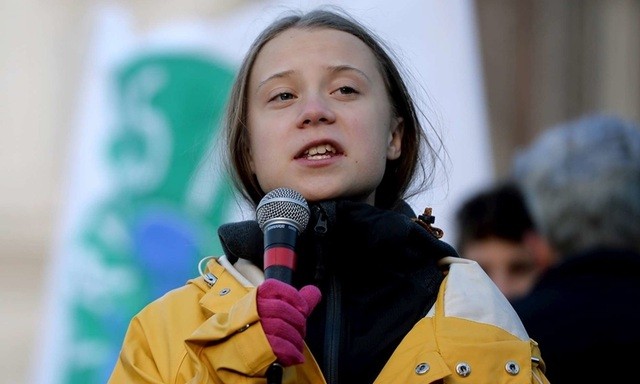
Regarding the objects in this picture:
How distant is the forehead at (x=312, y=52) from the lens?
→ 318 cm

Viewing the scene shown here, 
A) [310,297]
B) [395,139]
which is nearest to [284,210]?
[310,297]

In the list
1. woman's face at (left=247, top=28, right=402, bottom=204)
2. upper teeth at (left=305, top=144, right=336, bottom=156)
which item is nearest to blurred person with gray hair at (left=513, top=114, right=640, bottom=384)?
woman's face at (left=247, top=28, right=402, bottom=204)

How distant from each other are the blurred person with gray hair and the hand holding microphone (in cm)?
141

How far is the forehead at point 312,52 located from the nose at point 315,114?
139 mm

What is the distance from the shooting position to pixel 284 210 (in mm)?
2730

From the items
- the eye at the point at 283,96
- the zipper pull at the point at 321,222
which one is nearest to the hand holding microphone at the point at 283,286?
the zipper pull at the point at 321,222

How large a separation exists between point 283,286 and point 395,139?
0.87 meters

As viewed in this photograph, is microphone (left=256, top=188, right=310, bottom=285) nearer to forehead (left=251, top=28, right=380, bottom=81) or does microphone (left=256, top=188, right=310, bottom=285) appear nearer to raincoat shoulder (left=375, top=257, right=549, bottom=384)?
raincoat shoulder (left=375, top=257, right=549, bottom=384)

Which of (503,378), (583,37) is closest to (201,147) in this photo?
(503,378)

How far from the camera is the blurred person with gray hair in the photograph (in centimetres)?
391

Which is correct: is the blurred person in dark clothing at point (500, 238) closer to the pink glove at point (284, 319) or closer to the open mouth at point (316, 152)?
the open mouth at point (316, 152)

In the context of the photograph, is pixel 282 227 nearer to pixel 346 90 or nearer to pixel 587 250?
pixel 346 90

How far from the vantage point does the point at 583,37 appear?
925 centimetres

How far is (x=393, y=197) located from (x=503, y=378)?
72 cm
